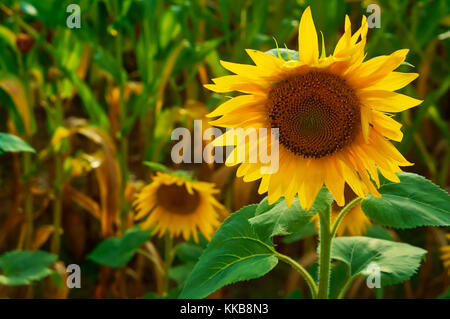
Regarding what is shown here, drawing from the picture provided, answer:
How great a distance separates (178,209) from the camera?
133 centimetres

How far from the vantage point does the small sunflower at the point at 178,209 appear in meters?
1.30

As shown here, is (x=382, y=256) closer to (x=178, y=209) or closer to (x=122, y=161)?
(x=178, y=209)

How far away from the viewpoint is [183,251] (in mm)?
1280

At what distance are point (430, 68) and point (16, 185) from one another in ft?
4.34

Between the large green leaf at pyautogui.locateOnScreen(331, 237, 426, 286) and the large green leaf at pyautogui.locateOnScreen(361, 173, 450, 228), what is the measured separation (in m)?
0.10

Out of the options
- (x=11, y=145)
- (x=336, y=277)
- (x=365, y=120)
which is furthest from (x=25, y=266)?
(x=365, y=120)

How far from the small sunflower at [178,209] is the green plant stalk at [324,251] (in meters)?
0.50

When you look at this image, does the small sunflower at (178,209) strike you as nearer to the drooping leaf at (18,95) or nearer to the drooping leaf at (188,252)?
the drooping leaf at (188,252)

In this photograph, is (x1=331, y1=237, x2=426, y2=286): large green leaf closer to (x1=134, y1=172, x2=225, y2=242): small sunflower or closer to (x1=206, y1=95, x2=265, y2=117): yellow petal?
(x1=206, y1=95, x2=265, y2=117): yellow petal

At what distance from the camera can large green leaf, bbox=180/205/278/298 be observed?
733 mm

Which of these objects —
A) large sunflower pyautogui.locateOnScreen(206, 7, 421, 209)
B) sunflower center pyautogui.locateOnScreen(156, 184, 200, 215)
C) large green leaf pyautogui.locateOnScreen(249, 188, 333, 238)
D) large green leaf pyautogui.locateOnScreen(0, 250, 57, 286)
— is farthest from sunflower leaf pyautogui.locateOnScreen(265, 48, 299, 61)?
large green leaf pyautogui.locateOnScreen(0, 250, 57, 286)

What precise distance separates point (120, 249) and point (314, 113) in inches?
26.2
